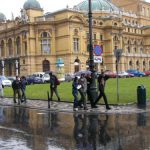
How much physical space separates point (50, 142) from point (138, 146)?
99.0 inches

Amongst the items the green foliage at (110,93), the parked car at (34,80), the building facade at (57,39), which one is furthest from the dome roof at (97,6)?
the green foliage at (110,93)

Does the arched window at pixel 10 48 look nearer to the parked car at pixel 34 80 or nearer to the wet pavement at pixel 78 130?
the parked car at pixel 34 80

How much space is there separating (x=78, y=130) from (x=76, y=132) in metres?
0.43

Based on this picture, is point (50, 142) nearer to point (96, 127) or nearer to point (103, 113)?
point (96, 127)

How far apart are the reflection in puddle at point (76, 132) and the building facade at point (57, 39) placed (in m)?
69.7

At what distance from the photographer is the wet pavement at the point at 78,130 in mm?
10609

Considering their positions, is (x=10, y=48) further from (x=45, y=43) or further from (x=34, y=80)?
(x=34, y=80)

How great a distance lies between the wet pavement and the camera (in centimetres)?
1061

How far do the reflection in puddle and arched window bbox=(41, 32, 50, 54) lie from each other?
2852 inches

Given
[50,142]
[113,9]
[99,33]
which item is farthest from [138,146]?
[113,9]

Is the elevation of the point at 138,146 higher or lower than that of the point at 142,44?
lower

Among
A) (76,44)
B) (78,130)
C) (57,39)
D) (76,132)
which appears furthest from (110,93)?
(57,39)

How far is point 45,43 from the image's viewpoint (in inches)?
3538

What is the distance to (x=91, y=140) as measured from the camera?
36.7 feet
